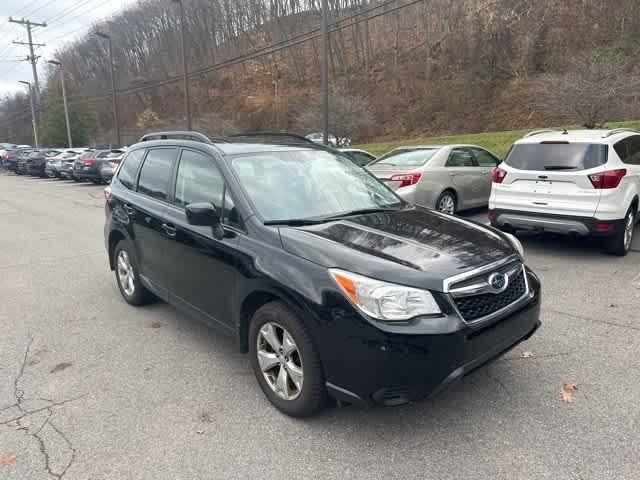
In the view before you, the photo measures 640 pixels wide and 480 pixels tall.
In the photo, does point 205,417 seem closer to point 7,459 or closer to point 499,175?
point 7,459

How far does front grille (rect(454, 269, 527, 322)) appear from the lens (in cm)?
264

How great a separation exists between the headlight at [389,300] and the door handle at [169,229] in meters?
1.91

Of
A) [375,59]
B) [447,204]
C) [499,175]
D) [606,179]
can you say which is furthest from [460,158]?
[375,59]

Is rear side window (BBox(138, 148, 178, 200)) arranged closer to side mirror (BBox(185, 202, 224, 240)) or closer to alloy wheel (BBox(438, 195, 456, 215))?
side mirror (BBox(185, 202, 224, 240))

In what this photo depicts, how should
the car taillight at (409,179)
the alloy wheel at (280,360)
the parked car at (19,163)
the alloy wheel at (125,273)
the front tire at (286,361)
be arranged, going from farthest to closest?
the parked car at (19,163)
the car taillight at (409,179)
the alloy wheel at (125,273)
the alloy wheel at (280,360)
the front tire at (286,361)

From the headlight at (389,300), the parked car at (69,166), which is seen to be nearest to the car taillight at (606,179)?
the headlight at (389,300)

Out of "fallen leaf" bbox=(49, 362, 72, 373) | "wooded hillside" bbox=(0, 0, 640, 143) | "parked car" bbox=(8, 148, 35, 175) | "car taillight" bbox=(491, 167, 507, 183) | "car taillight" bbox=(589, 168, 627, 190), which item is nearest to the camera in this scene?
"fallen leaf" bbox=(49, 362, 72, 373)

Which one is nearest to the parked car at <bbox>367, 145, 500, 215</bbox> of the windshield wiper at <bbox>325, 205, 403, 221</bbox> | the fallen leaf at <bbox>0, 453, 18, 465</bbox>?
the windshield wiper at <bbox>325, 205, 403, 221</bbox>

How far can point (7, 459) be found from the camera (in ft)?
8.77

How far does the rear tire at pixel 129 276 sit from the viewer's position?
4.85m

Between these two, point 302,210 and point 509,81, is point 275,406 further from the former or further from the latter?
point 509,81

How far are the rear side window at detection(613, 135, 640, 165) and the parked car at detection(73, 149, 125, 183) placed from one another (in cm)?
1879

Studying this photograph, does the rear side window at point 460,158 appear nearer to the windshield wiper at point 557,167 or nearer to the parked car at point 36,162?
the windshield wiper at point 557,167

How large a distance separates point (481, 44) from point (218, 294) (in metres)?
33.4
